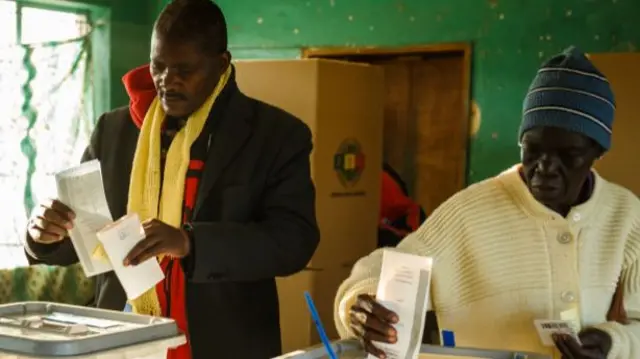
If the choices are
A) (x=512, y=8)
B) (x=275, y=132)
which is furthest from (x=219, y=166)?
(x=512, y=8)

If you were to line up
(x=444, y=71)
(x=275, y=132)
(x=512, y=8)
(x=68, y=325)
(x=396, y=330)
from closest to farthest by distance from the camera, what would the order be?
1. (x=396, y=330)
2. (x=68, y=325)
3. (x=275, y=132)
4. (x=512, y=8)
5. (x=444, y=71)

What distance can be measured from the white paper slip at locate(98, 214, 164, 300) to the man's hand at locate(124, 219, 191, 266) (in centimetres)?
1

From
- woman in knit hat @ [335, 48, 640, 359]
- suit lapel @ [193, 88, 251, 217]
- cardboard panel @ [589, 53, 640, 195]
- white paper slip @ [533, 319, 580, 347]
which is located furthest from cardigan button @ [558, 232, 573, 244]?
cardboard panel @ [589, 53, 640, 195]

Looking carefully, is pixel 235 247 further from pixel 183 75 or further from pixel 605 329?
pixel 605 329

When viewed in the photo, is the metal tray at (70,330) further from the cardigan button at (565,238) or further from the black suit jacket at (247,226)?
the cardigan button at (565,238)

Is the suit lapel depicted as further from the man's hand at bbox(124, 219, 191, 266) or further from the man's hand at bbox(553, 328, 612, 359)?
the man's hand at bbox(553, 328, 612, 359)

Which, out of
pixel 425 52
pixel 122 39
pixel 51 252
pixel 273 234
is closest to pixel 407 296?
pixel 273 234

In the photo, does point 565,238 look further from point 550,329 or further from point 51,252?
point 51,252

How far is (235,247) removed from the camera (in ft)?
5.22

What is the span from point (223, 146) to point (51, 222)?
1.20 ft

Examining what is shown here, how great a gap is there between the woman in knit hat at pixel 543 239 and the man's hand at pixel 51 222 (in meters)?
0.45

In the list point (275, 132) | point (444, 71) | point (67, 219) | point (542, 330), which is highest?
point (444, 71)

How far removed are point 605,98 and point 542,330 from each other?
387 mm

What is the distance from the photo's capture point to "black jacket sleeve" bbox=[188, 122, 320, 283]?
5.18ft
